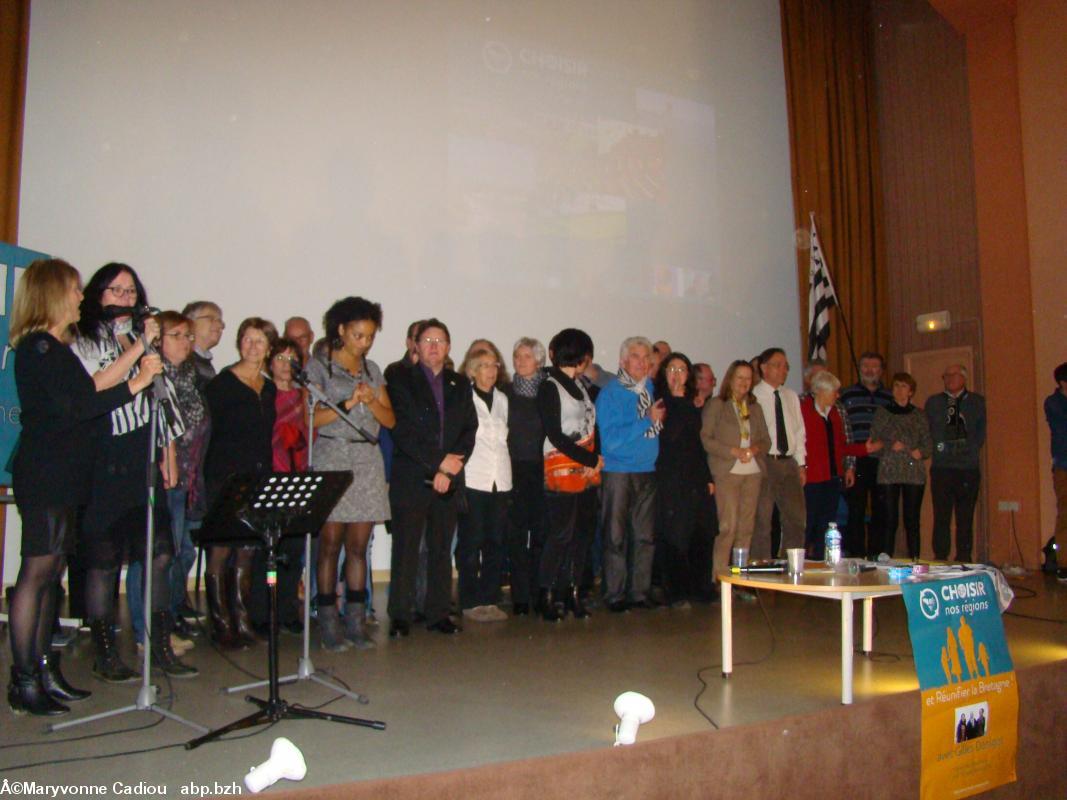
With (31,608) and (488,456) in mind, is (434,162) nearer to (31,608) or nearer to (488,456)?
(488,456)

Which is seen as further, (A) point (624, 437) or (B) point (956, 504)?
(B) point (956, 504)

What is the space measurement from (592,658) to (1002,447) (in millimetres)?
5302

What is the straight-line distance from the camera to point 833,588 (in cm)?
295


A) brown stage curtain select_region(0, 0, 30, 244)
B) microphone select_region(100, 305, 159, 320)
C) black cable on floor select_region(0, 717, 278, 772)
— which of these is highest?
brown stage curtain select_region(0, 0, 30, 244)

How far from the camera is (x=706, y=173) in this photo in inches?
301

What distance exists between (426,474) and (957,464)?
4.42m

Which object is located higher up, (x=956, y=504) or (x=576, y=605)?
(x=956, y=504)

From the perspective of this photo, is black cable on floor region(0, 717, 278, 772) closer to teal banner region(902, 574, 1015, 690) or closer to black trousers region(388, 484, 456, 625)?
black trousers region(388, 484, 456, 625)

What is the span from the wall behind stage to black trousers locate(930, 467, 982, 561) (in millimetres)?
2079

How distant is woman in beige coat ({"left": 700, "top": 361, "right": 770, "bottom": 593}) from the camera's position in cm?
486

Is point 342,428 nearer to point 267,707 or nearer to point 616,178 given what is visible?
point 267,707

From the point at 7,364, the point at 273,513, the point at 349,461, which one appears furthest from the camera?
the point at 7,364

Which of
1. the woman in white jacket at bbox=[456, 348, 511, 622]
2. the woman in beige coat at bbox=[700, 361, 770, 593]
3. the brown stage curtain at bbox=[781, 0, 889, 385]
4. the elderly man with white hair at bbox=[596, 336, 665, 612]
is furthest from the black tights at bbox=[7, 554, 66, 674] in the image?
the brown stage curtain at bbox=[781, 0, 889, 385]

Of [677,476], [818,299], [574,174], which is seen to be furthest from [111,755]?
[818,299]
